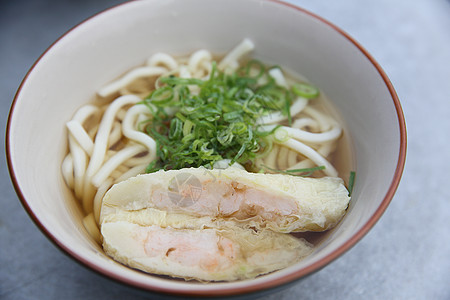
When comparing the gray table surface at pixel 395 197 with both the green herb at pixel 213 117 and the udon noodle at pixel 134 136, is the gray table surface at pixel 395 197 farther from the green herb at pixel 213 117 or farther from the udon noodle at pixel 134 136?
the green herb at pixel 213 117

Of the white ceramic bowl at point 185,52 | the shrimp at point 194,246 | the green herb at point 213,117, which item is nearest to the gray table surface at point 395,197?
the shrimp at point 194,246

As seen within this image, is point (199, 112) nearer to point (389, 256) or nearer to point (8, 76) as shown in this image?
point (389, 256)

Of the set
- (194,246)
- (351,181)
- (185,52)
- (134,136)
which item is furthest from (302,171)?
(185,52)

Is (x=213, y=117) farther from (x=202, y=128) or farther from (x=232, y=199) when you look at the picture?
(x=232, y=199)

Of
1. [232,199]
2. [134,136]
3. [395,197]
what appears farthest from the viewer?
[395,197]

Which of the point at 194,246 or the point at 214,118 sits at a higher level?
the point at 214,118
